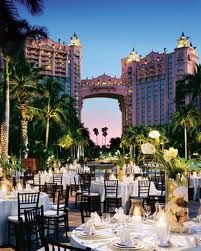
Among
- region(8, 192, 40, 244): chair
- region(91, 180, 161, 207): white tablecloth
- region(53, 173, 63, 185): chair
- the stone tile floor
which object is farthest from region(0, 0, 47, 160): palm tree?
region(8, 192, 40, 244): chair

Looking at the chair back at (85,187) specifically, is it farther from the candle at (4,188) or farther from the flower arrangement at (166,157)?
the flower arrangement at (166,157)

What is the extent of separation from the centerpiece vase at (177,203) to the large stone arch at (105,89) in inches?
5629

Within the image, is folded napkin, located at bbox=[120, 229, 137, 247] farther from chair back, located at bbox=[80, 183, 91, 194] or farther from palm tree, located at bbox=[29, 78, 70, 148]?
palm tree, located at bbox=[29, 78, 70, 148]

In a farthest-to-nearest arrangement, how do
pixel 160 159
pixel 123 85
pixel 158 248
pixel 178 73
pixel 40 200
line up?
1. pixel 123 85
2. pixel 178 73
3. pixel 40 200
4. pixel 160 159
5. pixel 158 248

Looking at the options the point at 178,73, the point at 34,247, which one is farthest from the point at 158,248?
the point at 178,73

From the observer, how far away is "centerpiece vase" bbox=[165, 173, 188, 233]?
15.4 ft

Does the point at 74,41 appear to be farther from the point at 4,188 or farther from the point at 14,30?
the point at 4,188

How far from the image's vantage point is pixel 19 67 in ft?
82.8

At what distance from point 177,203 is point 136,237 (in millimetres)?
543

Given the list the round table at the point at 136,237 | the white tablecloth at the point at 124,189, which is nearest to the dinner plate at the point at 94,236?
the round table at the point at 136,237

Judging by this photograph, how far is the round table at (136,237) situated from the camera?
167 inches

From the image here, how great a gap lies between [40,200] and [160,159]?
190 inches

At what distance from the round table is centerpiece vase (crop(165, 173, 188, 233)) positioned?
11 centimetres

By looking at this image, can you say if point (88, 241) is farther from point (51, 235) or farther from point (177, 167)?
point (51, 235)
